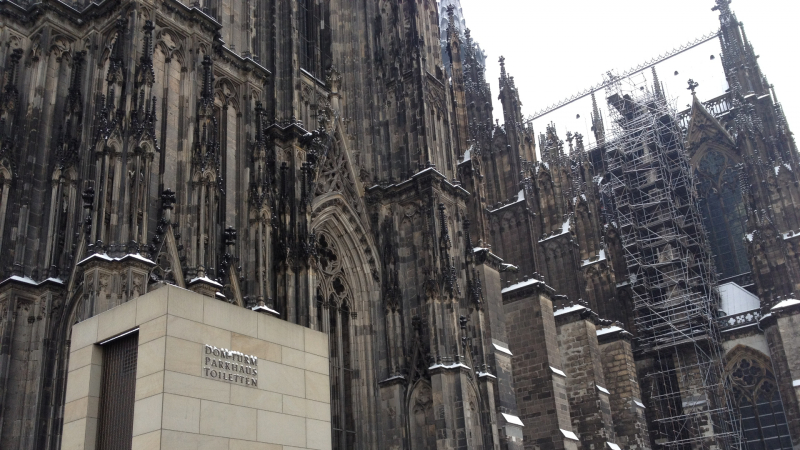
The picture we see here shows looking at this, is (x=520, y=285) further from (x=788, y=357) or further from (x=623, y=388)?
(x=788, y=357)

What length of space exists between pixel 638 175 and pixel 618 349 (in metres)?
14.1

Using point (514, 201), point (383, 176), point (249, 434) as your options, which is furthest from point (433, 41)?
point (249, 434)

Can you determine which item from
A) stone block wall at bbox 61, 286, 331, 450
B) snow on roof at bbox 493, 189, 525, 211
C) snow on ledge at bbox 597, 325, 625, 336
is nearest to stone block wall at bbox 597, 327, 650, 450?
snow on ledge at bbox 597, 325, 625, 336

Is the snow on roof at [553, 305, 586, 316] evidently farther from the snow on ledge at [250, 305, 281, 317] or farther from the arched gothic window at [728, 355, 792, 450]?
the snow on ledge at [250, 305, 281, 317]

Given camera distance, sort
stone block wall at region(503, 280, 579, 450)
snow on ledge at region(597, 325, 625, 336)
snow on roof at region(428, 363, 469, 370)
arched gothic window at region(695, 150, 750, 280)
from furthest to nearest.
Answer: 1. arched gothic window at region(695, 150, 750, 280)
2. snow on ledge at region(597, 325, 625, 336)
3. stone block wall at region(503, 280, 579, 450)
4. snow on roof at region(428, 363, 469, 370)

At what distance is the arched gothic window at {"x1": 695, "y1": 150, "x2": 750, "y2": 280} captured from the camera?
45.9m

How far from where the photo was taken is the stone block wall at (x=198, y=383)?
9984 millimetres

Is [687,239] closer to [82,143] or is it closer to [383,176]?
[383,176]

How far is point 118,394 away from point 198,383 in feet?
4.13

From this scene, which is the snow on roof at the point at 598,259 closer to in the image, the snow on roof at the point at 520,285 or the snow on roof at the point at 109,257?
the snow on roof at the point at 520,285

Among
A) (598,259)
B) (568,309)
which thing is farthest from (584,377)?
(598,259)

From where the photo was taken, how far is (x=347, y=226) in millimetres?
22719

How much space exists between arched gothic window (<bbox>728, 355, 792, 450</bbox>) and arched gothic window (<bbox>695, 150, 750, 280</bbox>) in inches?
268

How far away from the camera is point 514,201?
113 feet
